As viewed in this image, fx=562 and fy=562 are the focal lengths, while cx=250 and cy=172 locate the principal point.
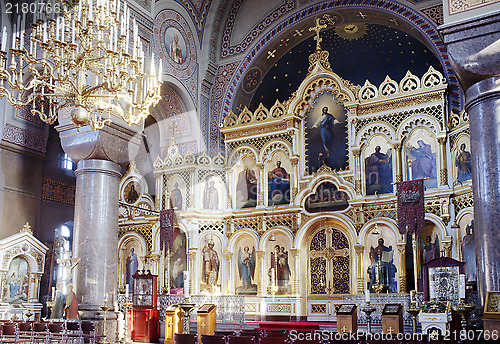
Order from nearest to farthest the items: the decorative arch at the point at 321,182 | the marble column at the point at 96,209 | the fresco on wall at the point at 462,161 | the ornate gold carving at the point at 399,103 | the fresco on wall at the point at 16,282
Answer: the marble column at the point at 96,209 → the fresco on wall at the point at 462,161 → the ornate gold carving at the point at 399,103 → the fresco on wall at the point at 16,282 → the decorative arch at the point at 321,182

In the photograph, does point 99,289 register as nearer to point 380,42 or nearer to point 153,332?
point 153,332

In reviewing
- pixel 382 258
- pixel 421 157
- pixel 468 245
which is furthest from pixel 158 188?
pixel 468 245

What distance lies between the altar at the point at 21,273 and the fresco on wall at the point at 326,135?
857cm

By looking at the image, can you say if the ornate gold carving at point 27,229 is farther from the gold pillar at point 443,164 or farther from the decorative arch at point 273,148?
the gold pillar at point 443,164

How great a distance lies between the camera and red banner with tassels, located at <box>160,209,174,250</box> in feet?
57.8

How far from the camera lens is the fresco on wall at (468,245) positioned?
44.7ft

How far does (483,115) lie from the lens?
9.23m

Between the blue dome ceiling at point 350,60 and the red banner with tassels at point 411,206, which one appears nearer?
the red banner with tassels at point 411,206

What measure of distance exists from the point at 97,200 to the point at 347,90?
25.6ft

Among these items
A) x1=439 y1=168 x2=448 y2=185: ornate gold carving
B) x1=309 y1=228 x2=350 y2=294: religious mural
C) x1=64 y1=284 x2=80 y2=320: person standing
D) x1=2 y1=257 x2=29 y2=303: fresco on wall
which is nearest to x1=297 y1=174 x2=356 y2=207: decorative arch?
x1=309 y1=228 x2=350 y2=294: religious mural

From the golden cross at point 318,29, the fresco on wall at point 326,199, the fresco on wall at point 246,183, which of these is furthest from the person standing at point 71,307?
the golden cross at point 318,29

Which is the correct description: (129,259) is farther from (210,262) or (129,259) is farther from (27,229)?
(27,229)

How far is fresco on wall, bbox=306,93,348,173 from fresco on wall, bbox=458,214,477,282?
3.88 m

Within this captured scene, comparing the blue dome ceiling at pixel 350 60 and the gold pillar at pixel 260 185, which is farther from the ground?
the blue dome ceiling at pixel 350 60
